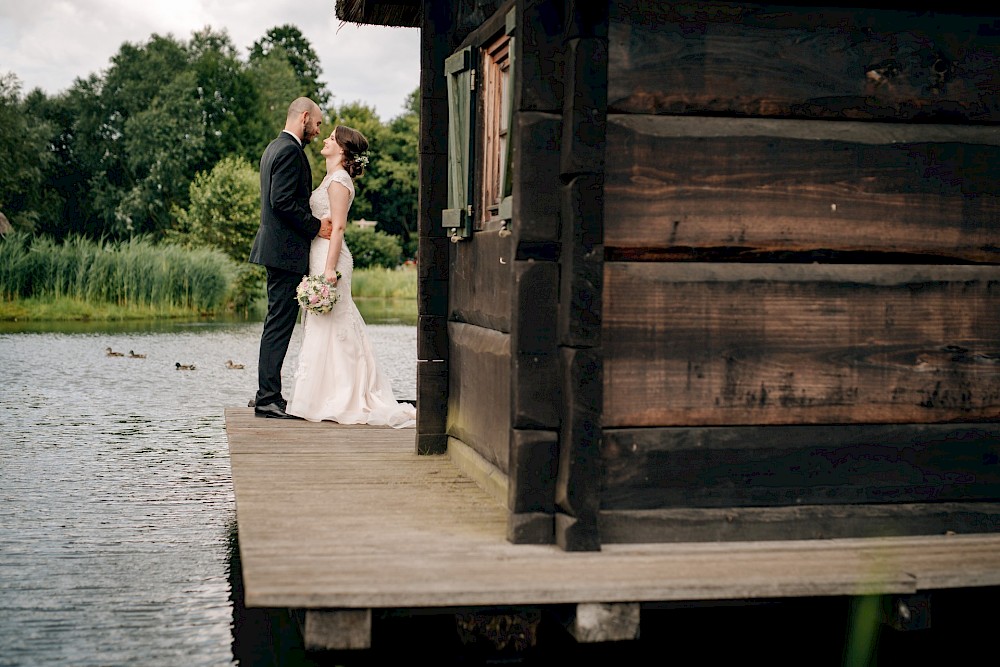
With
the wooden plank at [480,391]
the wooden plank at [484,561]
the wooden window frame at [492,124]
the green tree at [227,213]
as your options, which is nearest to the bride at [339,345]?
the wooden plank at [480,391]

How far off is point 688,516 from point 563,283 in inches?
41.6

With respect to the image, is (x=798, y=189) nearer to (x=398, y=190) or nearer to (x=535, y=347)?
(x=535, y=347)

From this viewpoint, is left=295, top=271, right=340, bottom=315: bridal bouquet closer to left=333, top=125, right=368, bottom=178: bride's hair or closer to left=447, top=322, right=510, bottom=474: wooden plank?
left=333, top=125, right=368, bottom=178: bride's hair

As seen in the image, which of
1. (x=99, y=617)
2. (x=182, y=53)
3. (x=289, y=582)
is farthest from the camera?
(x=182, y=53)

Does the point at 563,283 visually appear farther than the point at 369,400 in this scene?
No

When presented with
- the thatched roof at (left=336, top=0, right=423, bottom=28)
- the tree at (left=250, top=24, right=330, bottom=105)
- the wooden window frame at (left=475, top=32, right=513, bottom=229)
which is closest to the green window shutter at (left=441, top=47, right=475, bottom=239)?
the wooden window frame at (left=475, top=32, right=513, bottom=229)

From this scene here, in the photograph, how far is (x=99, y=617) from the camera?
18.7 feet

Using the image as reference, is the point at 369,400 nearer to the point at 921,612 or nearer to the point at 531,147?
the point at 531,147

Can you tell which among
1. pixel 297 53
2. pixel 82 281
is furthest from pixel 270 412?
pixel 297 53

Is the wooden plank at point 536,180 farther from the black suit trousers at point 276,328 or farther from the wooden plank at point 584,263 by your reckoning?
the black suit trousers at point 276,328

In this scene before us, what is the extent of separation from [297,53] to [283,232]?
7331 cm

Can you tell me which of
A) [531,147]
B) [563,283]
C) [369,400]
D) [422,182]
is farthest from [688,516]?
[369,400]

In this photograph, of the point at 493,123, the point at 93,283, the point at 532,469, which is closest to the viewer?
the point at 532,469

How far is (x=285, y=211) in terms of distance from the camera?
9.01m
